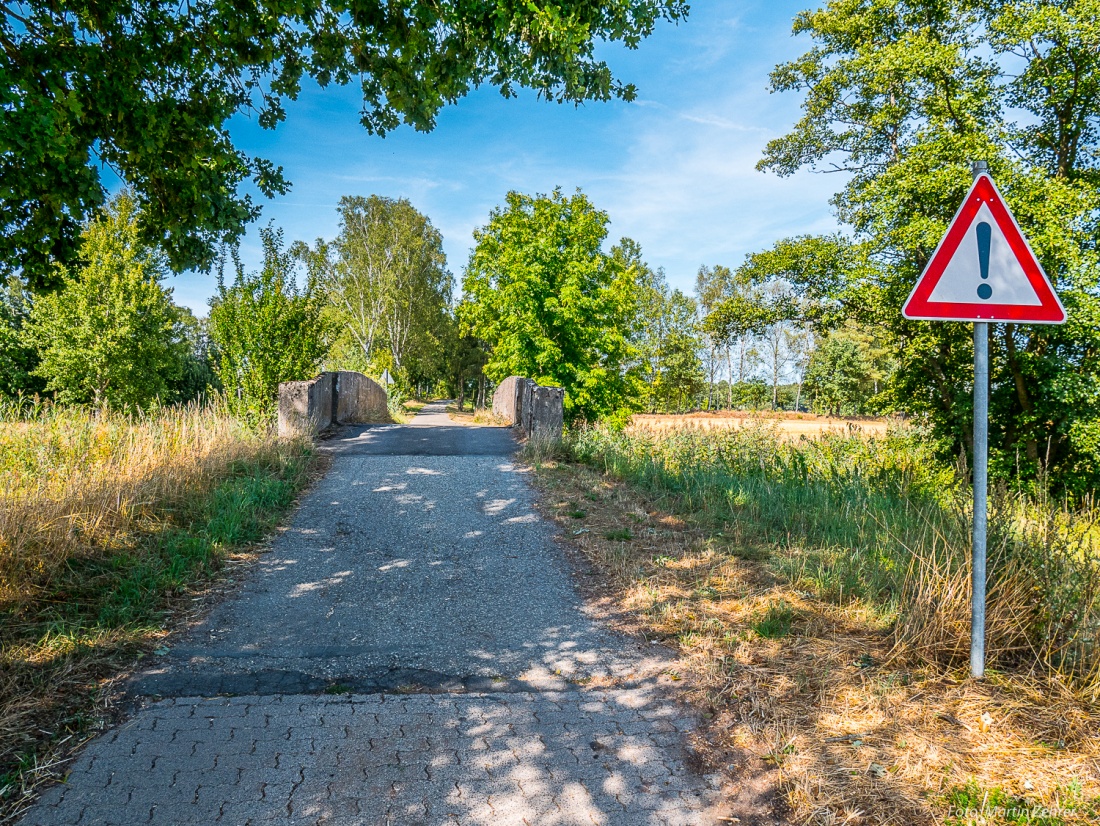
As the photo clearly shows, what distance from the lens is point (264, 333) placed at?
12.2 meters

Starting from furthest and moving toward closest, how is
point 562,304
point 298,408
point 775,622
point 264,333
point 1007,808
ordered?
point 562,304 < point 264,333 < point 298,408 < point 775,622 < point 1007,808

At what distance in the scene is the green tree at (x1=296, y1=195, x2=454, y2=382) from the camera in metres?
35.1

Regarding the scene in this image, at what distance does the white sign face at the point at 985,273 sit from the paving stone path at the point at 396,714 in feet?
9.02

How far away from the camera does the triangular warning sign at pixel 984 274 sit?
3.18 meters

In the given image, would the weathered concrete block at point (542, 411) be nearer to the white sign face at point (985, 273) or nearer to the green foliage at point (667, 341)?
the white sign face at point (985, 273)

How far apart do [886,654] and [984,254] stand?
2326 mm

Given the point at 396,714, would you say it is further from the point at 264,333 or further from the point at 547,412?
the point at 264,333

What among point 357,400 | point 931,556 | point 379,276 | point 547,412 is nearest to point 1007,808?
point 931,556

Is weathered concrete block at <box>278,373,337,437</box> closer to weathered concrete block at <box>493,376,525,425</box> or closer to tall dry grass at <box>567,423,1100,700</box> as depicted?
weathered concrete block at <box>493,376,525,425</box>

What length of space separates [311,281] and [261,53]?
317 inches

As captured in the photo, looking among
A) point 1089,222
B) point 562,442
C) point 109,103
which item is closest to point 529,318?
point 562,442

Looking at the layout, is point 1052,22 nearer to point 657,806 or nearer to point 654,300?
point 657,806

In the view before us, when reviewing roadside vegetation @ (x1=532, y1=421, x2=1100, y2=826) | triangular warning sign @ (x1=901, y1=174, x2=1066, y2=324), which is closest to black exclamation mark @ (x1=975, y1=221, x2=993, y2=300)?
triangular warning sign @ (x1=901, y1=174, x2=1066, y2=324)

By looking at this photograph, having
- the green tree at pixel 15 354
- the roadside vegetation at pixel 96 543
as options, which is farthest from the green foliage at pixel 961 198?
the green tree at pixel 15 354
